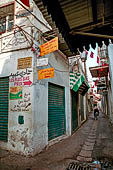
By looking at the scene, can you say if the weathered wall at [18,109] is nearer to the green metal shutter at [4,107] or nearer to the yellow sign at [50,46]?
the green metal shutter at [4,107]

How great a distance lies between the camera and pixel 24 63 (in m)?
4.78

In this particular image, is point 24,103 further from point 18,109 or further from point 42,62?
point 42,62

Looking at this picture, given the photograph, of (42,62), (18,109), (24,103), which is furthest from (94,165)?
(42,62)

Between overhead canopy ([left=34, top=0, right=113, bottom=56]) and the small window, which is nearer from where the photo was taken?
overhead canopy ([left=34, top=0, right=113, bottom=56])

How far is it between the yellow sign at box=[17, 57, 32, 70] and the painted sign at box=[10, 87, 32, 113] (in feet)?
3.07

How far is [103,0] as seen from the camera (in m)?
2.70

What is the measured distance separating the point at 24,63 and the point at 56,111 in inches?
119

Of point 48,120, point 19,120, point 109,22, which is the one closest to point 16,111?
point 19,120

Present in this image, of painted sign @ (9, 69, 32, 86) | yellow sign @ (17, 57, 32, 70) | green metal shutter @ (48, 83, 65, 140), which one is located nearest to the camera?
painted sign @ (9, 69, 32, 86)

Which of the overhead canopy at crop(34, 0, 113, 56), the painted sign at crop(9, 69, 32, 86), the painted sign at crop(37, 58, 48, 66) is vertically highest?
the overhead canopy at crop(34, 0, 113, 56)

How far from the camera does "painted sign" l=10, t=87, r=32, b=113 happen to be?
4.45m

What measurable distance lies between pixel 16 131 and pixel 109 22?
4917mm

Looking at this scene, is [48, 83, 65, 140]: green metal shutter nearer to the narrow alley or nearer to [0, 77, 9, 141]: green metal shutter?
the narrow alley

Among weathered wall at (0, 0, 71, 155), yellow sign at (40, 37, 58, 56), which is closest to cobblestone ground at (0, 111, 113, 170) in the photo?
weathered wall at (0, 0, 71, 155)
